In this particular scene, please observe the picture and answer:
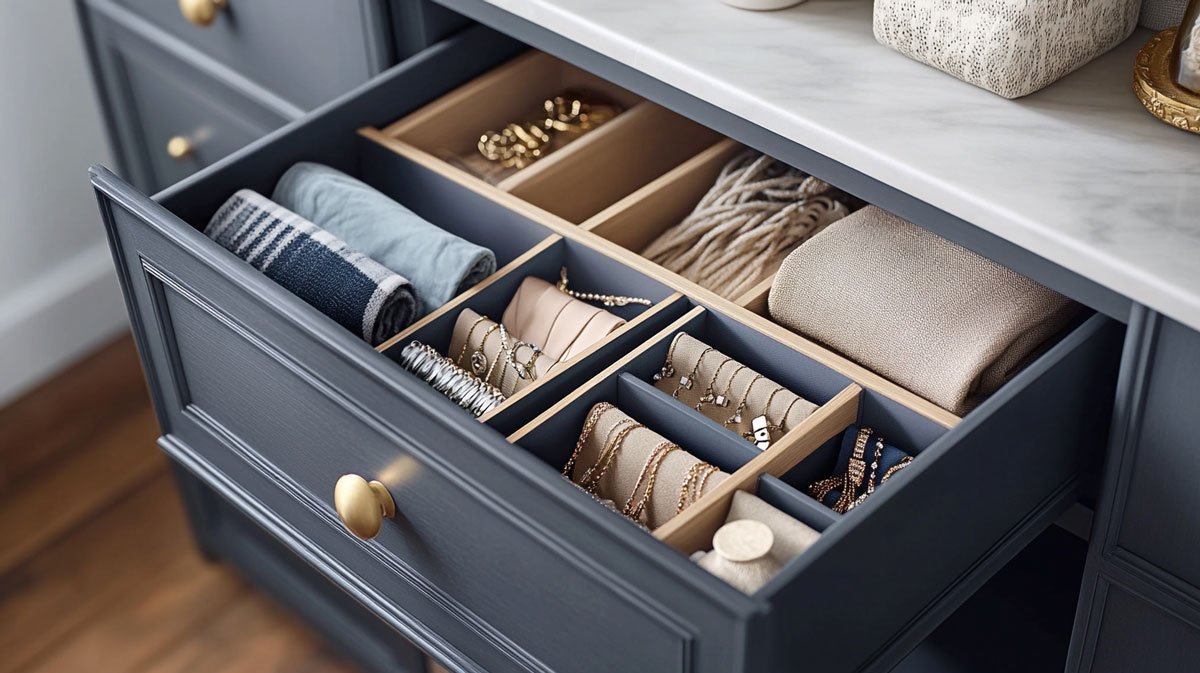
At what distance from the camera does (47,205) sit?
5.86 feet

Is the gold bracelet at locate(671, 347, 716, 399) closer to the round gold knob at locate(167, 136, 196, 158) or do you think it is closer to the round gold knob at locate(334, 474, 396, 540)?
the round gold knob at locate(334, 474, 396, 540)

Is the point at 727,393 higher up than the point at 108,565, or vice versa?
the point at 727,393

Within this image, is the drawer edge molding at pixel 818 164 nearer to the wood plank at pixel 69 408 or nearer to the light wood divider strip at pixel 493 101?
the light wood divider strip at pixel 493 101

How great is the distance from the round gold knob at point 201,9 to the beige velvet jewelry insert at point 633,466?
2.15 feet

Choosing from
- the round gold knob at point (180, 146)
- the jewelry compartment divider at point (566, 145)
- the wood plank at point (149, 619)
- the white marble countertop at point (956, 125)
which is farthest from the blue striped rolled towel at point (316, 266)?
the wood plank at point (149, 619)

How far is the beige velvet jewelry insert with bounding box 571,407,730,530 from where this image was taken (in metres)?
0.89

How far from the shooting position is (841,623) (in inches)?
30.5

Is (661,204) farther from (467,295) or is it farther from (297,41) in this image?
(297,41)

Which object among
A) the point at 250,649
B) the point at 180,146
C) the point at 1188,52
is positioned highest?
the point at 1188,52

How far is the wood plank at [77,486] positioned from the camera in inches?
62.6

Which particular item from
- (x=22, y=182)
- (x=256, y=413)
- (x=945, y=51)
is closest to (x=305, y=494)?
(x=256, y=413)

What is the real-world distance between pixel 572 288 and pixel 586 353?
134 mm

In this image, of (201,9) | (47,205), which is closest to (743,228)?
(201,9)

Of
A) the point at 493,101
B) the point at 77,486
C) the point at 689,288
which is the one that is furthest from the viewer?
the point at 77,486
